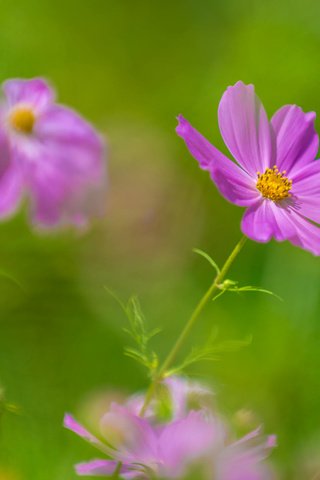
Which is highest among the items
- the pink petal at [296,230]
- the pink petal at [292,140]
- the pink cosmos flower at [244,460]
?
the pink petal at [292,140]

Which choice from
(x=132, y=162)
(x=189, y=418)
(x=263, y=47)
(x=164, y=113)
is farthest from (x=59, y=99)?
(x=189, y=418)

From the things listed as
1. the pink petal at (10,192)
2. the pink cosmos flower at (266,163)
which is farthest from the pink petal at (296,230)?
the pink petal at (10,192)

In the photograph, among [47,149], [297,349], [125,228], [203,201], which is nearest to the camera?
[47,149]

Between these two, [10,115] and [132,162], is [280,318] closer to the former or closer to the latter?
[132,162]

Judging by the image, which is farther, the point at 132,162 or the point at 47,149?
the point at 132,162

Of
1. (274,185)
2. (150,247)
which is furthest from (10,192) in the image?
(150,247)

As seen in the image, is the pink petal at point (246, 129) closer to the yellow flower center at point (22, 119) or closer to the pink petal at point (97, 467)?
the pink petal at point (97, 467)

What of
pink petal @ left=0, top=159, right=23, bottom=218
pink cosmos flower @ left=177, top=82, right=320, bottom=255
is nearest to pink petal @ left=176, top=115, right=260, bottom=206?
pink cosmos flower @ left=177, top=82, right=320, bottom=255

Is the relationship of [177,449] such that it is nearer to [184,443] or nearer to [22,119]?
[184,443]
